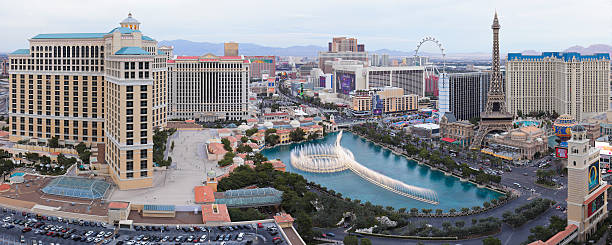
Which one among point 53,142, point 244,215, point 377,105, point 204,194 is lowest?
point 244,215

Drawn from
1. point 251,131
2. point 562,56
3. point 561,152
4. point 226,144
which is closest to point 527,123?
point 561,152

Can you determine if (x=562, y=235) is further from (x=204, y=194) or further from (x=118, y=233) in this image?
(x=118, y=233)

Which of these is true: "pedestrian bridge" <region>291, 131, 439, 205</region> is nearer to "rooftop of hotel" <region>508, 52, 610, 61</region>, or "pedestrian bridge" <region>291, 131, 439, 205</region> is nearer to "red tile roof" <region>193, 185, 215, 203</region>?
"red tile roof" <region>193, 185, 215, 203</region>

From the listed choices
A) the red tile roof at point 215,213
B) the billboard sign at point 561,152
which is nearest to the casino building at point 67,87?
the red tile roof at point 215,213

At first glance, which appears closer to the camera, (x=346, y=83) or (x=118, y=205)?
(x=118, y=205)

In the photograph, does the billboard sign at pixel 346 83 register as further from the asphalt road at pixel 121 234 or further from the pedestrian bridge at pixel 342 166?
the asphalt road at pixel 121 234

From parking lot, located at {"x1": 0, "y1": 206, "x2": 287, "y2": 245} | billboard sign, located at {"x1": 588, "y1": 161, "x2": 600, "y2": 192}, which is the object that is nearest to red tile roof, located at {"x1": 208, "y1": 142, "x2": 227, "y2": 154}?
parking lot, located at {"x1": 0, "y1": 206, "x2": 287, "y2": 245}
